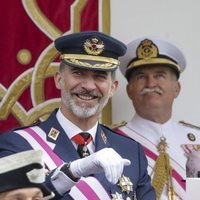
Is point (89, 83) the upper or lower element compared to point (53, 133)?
upper

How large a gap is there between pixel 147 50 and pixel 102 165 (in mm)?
1060

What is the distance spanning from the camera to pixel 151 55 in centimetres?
313

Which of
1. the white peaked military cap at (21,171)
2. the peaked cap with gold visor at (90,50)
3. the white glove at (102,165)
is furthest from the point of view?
the peaked cap with gold visor at (90,50)

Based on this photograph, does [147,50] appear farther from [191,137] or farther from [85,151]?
[85,151]

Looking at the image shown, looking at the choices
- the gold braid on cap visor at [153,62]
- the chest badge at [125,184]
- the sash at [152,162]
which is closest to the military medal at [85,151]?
the chest badge at [125,184]

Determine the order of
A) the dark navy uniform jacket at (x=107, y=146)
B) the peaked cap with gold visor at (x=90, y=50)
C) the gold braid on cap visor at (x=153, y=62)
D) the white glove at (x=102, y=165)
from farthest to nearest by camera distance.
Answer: the gold braid on cap visor at (x=153, y=62) < the peaked cap with gold visor at (x=90, y=50) < the dark navy uniform jacket at (x=107, y=146) < the white glove at (x=102, y=165)

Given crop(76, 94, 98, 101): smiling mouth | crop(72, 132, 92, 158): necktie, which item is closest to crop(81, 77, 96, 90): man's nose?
crop(76, 94, 98, 101): smiling mouth

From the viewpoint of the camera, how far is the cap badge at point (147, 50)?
3133mm

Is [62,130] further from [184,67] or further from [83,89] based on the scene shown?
[184,67]

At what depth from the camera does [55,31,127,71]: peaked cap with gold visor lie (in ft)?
8.29

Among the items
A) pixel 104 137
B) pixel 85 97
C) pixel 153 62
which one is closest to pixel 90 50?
pixel 85 97

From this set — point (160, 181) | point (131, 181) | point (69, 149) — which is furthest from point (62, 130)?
point (160, 181)

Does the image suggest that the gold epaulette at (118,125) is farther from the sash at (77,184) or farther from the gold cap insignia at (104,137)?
the sash at (77,184)

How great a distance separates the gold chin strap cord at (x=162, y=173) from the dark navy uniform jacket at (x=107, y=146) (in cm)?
35
